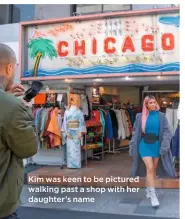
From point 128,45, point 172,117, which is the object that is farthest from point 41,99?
point 172,117

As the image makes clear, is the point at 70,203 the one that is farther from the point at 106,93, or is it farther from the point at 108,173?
the point at 106,93

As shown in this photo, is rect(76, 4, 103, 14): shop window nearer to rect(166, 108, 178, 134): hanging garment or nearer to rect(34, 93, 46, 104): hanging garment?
rect(34, 93, 46, 104): hanging garment

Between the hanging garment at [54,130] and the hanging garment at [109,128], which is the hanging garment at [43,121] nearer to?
the hanging garment at [54,130]

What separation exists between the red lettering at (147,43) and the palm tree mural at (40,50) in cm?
196

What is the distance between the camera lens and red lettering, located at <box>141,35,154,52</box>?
6.48 meters

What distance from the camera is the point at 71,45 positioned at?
708 centimetres

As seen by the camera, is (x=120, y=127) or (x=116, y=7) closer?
(x=116, y=7)

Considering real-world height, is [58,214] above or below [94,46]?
below

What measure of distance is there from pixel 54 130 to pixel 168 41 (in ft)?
9.93

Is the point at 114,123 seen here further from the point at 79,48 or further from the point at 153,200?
the point at 153,200

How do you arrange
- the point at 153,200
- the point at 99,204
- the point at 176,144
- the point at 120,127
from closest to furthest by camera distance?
the point at 153,200
the point at 99,204
the point at 176,144
the point at 120,127

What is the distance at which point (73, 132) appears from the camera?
282 inches

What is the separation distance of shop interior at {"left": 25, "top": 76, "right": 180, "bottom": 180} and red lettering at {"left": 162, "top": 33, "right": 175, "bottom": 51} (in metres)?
0.59

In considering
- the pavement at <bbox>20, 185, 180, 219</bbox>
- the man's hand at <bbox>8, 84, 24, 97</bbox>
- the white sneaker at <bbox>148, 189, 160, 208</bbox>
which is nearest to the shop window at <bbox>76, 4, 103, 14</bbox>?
Result: the pavement at <bbox>20, 185, 180, 219</bbox>
